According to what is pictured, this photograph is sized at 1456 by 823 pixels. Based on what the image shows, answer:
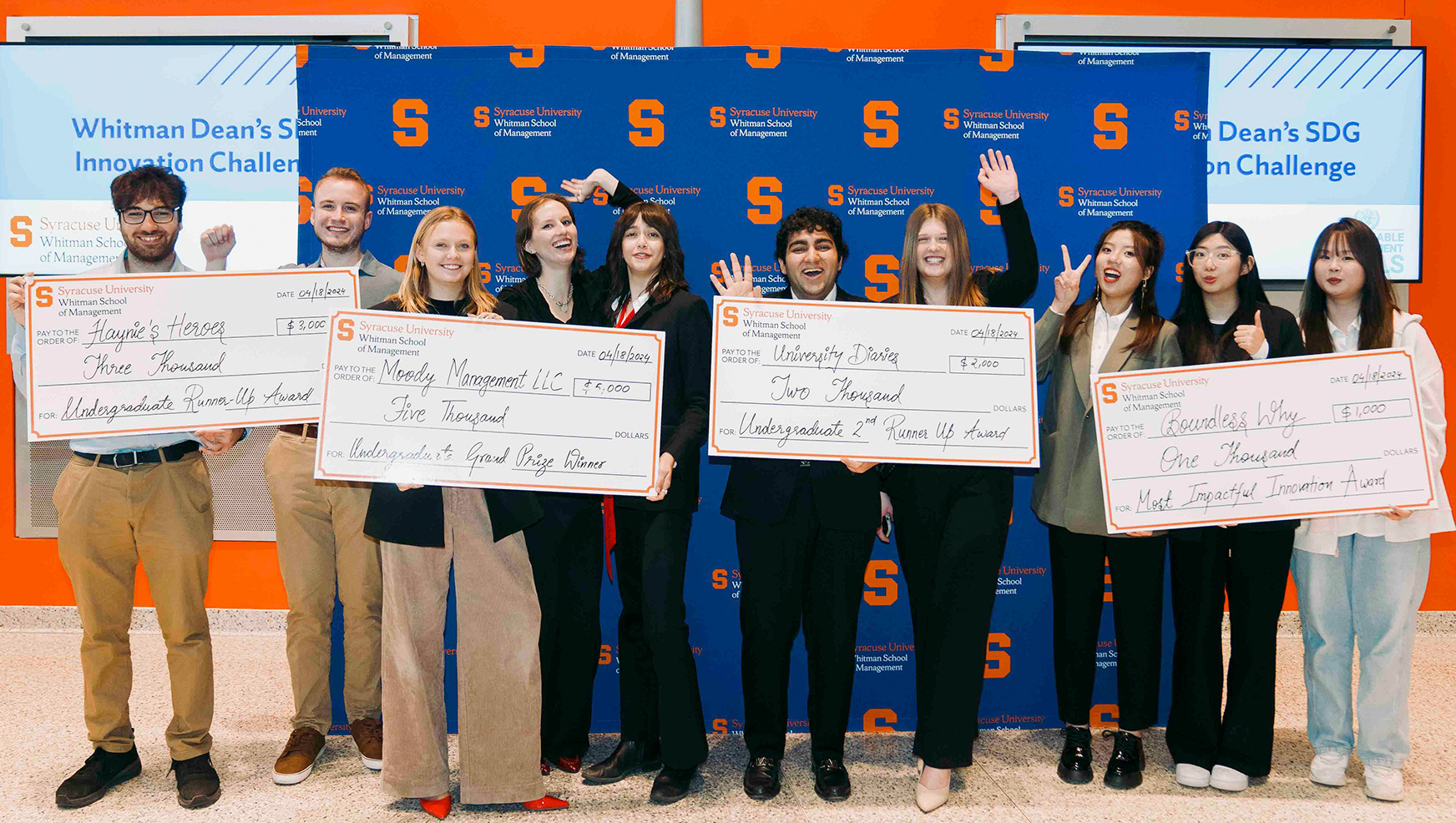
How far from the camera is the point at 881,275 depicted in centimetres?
333

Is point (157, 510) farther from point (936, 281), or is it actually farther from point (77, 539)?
point (936, 281)

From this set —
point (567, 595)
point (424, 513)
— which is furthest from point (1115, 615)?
point (424, 513)

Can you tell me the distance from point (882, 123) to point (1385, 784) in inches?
105

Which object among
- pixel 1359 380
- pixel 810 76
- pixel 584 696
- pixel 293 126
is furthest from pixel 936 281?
pixel 293 126

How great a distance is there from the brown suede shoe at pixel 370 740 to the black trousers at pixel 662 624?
2.86 ft

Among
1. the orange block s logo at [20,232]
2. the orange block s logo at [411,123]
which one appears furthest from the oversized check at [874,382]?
the orange block s logo at [20,232]

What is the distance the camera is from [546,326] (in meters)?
2.57

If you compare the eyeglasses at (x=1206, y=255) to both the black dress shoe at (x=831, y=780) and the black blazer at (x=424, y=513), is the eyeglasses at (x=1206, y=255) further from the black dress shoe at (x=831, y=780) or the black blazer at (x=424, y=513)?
the black blazer at (x=424, y=513)

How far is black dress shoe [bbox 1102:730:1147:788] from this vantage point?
2834mm

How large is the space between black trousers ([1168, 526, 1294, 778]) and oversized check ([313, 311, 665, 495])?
5.59ft

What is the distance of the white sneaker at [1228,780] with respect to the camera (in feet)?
9.12

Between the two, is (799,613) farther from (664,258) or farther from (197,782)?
(197,782)

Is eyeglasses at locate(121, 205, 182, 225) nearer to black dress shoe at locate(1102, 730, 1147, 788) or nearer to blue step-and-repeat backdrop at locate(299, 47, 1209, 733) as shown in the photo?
blue step-and-repeat backdrop at locate(299, 47, 1209, 733)

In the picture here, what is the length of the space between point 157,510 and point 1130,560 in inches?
116
